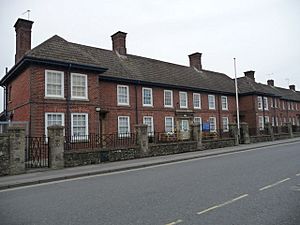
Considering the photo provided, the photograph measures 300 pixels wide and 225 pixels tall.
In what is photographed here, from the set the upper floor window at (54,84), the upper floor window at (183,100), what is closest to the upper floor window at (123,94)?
the upper floor window at (54,84)

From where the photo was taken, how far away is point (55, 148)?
14.5 meters

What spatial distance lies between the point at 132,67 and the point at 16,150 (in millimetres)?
16601

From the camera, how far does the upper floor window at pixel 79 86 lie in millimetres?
20031

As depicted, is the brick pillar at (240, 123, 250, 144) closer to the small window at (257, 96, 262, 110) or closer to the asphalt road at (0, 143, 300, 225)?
the small window at (257, 96, 262, 110)

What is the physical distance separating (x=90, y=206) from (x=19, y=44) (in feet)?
61.6

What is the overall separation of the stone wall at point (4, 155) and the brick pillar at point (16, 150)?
0.44 ft

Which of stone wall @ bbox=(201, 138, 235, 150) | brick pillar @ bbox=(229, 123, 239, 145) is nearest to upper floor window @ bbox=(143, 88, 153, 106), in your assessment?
stone wall @ bbox=(201, 138, 235, 150)

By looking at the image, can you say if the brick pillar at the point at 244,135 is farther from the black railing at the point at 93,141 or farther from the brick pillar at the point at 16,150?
the brick pillar at the point at 16,150

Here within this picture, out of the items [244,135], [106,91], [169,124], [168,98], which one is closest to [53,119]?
[106,91]

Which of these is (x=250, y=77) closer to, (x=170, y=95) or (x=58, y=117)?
(x=170, y=95)

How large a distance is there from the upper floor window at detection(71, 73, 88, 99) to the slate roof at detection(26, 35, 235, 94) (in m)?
1.08

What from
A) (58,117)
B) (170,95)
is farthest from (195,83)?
(58,117)

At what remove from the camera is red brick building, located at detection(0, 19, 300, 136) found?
61.7ft

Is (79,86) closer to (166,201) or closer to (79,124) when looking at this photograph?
(79,124)
